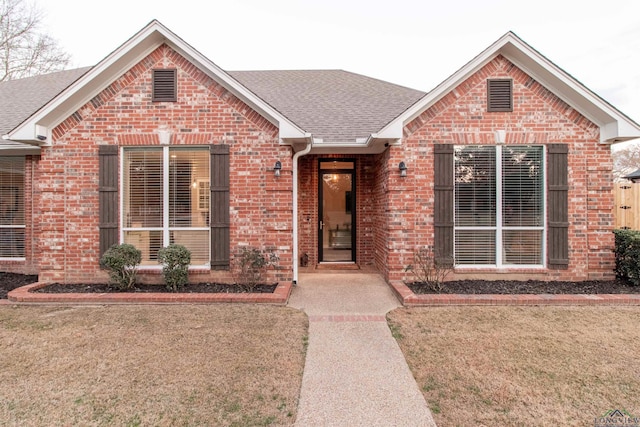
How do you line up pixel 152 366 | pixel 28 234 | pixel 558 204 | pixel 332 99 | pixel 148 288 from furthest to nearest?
pixel 332 99
pixel 28 234
pixel 558 204
pixel 148 288
pixel 152 366

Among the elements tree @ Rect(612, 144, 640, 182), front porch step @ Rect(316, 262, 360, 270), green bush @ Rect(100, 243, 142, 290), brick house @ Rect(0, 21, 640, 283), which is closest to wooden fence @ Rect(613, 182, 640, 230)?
brick house @ Rect(0, 21, 640, 283)

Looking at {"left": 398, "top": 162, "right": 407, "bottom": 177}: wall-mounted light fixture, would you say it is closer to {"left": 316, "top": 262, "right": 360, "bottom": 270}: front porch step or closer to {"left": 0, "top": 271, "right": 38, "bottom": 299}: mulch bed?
{"left": 316, "top": 262, "right": 360, "bottom": 270}: front porch step

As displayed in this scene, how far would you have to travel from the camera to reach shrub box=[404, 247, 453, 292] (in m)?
5.95

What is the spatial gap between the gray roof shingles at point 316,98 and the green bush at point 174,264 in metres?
3.42

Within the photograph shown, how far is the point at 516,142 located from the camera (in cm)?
612

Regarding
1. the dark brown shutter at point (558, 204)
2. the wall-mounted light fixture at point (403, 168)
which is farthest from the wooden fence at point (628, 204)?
the wall-mounted light fixture at point (403, 168)

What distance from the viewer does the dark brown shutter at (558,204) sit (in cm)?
609

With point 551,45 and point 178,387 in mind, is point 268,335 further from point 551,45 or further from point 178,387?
point 551,45

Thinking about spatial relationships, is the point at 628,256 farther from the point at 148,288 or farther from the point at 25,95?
the point at 25,95

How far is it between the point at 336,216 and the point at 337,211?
14 cm

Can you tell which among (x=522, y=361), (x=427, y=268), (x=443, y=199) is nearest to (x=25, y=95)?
(x=443, y=199)

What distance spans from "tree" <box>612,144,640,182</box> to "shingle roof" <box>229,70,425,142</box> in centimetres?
2644

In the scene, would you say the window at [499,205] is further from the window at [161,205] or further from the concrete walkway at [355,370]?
the window at [161,205]

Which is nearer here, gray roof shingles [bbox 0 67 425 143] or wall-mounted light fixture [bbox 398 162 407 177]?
wall-mounted light fixture [bbox 398 162 407 177]
